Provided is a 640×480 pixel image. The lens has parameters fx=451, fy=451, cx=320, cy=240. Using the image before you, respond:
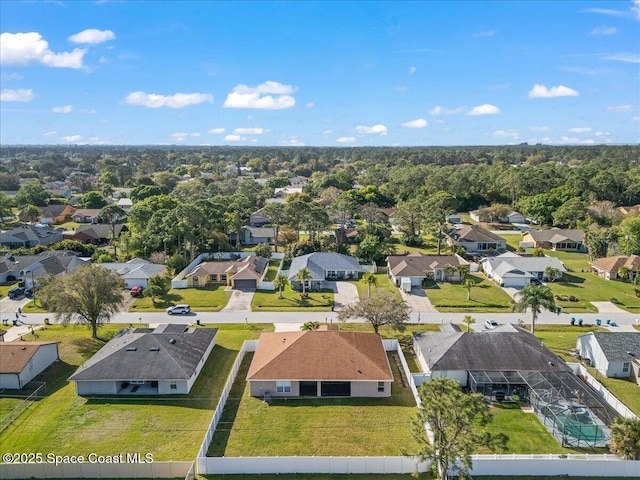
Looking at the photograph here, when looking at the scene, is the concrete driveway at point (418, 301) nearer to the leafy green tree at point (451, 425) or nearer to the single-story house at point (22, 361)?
the leafy green tree at point (451, 425)

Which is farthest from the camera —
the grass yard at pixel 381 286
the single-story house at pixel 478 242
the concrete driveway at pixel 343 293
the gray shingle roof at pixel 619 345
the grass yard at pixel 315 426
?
the single-story house at pixel 478 242

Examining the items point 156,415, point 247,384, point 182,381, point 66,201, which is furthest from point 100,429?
point 66,201

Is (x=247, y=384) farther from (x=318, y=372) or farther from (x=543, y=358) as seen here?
(x=543, y=358)

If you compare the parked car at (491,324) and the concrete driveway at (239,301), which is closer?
the parked car at (491,324)

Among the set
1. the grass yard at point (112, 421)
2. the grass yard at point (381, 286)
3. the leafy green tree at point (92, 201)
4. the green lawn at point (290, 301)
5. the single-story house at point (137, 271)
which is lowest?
the grass yard at point (112, 421)

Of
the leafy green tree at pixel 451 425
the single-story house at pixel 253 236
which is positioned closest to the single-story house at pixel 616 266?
the leafy green tree at pixel 451 425

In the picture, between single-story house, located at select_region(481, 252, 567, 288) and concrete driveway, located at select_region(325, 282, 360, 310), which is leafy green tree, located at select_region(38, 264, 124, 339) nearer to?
concrete driveway, located at select_region(325, 282, 360, 310)

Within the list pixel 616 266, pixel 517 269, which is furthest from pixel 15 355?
pixel 616 266
